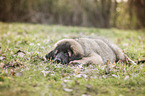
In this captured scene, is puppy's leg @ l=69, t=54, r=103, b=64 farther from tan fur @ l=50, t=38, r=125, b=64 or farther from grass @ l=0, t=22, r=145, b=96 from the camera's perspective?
grass @ l=0, t=22, r=145, b=96

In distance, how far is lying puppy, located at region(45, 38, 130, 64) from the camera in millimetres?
3781

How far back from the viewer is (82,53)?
3967mm

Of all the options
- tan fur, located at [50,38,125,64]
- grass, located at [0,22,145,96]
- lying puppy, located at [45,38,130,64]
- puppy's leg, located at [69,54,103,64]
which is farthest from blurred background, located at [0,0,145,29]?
puppy's leg, located at [69,54,103,64]

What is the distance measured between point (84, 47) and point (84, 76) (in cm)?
133

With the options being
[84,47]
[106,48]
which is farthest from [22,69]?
[106,48]

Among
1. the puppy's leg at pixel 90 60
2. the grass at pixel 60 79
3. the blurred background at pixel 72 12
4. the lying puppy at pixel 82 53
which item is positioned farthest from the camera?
the blurred background at pixel 72 12

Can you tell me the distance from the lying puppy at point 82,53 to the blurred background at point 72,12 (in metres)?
9.48

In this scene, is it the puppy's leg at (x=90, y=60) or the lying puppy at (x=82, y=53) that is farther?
the lying puppy at (x=82, y=53)

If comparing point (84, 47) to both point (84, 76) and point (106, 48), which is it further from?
point (84, 76)

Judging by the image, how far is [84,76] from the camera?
9.82 ft

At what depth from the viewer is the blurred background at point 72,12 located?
1262cm

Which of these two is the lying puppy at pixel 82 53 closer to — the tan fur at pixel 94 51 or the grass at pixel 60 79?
the tan fur at pixel 94 51

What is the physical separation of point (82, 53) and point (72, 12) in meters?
10.2

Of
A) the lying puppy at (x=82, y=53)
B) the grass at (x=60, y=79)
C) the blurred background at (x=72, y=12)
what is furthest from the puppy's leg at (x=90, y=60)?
the blurred background at (x=72, y=12)
